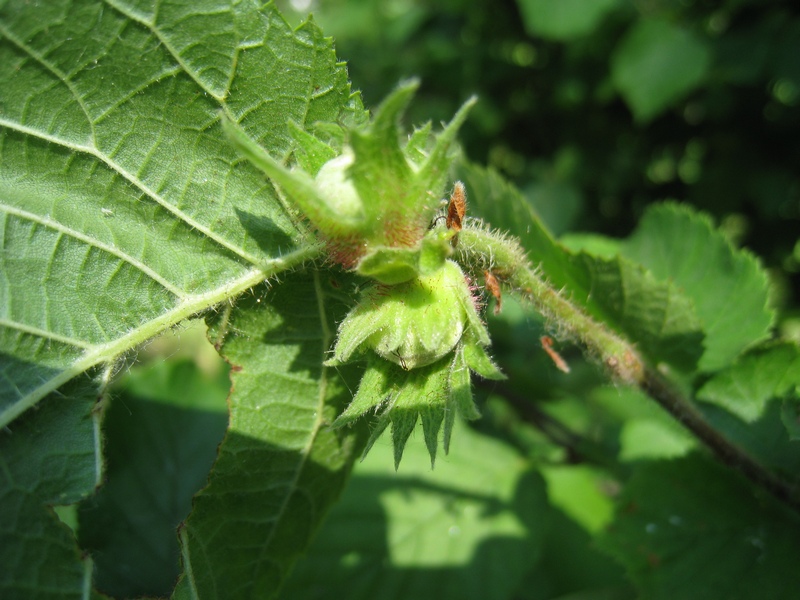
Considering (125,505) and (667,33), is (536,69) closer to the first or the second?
(667,33)

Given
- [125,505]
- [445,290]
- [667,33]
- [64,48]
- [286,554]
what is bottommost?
[125,505]

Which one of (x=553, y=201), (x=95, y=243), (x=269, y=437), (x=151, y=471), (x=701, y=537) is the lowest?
(x=151, y=471)

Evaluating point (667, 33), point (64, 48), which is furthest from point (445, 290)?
point (667, 33)

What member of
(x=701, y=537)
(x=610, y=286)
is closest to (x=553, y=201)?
(x=610, y=286)

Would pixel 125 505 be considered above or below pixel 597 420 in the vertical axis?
below

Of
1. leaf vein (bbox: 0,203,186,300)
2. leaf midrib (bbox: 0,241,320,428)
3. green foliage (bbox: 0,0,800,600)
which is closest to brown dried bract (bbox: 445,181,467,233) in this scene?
green foliage (bbox: 0,0,800,600)

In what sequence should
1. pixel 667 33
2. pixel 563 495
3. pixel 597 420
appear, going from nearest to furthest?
pixel 563 495 → pixel 597 420 → pixel 667 33

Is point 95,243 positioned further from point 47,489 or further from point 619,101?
point 619,101
